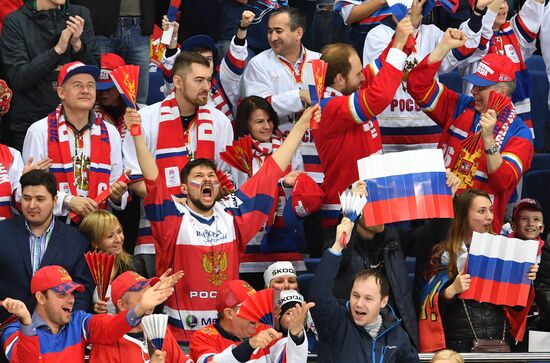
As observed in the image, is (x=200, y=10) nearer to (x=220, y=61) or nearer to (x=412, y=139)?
(x=220, y=61)

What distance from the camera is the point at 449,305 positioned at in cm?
855

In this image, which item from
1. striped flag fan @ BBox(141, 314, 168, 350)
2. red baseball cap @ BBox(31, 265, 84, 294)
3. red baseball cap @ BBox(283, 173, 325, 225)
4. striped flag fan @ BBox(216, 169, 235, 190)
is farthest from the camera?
red baseball cap @ BBox(283, 173, 325, 225)

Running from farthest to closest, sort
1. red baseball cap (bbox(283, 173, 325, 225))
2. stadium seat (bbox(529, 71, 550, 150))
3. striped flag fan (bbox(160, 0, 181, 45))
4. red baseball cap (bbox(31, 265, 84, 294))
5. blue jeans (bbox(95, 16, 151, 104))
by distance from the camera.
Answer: stadium seat (bbox(529, 71, 550, 150))
blue jeans (bbox(95, 16, 151, 104))
striped flag fan (bbox(160, 0, 181, 45))
red baseball cap (bbox(283, 173, 325, 225))
red baseball cap (bbox(31, 265, 84, 294))

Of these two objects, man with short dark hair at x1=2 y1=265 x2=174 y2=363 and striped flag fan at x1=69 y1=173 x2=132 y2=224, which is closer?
man with short dark hair at x1=2 y1=265 x2=174 y2=363

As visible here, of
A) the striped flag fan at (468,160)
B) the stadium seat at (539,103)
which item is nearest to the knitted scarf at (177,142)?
the striped flag fan at (468,160)

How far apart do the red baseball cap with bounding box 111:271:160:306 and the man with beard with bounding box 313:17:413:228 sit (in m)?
1.79

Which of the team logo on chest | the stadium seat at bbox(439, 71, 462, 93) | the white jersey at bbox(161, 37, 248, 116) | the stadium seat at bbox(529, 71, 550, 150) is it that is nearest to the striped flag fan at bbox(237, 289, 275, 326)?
the team logo on chest

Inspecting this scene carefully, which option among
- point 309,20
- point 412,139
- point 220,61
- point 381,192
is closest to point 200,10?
point 220,61

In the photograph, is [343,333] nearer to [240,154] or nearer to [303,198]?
[303,198]

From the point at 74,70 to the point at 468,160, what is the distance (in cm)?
275

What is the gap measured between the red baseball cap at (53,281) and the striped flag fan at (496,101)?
315 centimetres

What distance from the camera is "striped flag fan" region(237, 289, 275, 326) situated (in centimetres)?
751

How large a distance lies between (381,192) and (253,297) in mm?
→ 1155

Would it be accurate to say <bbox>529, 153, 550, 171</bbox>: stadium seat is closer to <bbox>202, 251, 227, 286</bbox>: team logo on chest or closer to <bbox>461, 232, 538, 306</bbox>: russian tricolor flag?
<bbox>461, 232, 538, 306</bbox>: russian tricolor flag
